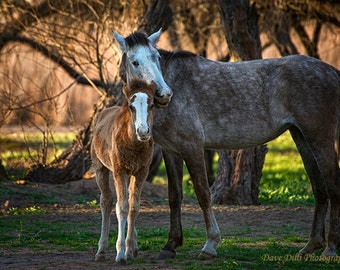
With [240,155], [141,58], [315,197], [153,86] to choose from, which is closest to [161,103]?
[153,86]

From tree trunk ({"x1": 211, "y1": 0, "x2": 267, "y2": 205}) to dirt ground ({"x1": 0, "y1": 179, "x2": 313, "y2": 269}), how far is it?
1.90 feet

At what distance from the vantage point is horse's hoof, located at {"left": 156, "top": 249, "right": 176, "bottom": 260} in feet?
26.2

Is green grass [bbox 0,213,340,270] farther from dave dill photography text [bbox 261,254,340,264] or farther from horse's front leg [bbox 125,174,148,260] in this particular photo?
horse's front leg [bbox 125,174,148,260]

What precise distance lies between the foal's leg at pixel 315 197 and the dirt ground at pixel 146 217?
1253 mm

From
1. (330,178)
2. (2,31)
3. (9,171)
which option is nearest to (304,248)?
(330,178)

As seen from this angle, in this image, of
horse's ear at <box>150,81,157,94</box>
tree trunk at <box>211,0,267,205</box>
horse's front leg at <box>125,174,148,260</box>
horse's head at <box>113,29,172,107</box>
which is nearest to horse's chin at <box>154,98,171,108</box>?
horse's ear at <box>150,81,157,94</box>

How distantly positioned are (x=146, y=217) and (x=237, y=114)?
3.48 metres

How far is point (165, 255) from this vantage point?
8.03 m

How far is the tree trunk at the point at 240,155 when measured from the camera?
40.1 feet

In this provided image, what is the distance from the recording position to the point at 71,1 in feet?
47.7

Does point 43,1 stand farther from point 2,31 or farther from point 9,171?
point 9,171

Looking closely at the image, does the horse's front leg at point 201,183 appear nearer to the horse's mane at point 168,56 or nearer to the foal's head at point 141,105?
the foal's head at point 141,105

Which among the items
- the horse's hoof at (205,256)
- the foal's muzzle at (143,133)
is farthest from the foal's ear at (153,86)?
the horse's hoof at (205,256)

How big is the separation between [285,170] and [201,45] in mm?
4262
